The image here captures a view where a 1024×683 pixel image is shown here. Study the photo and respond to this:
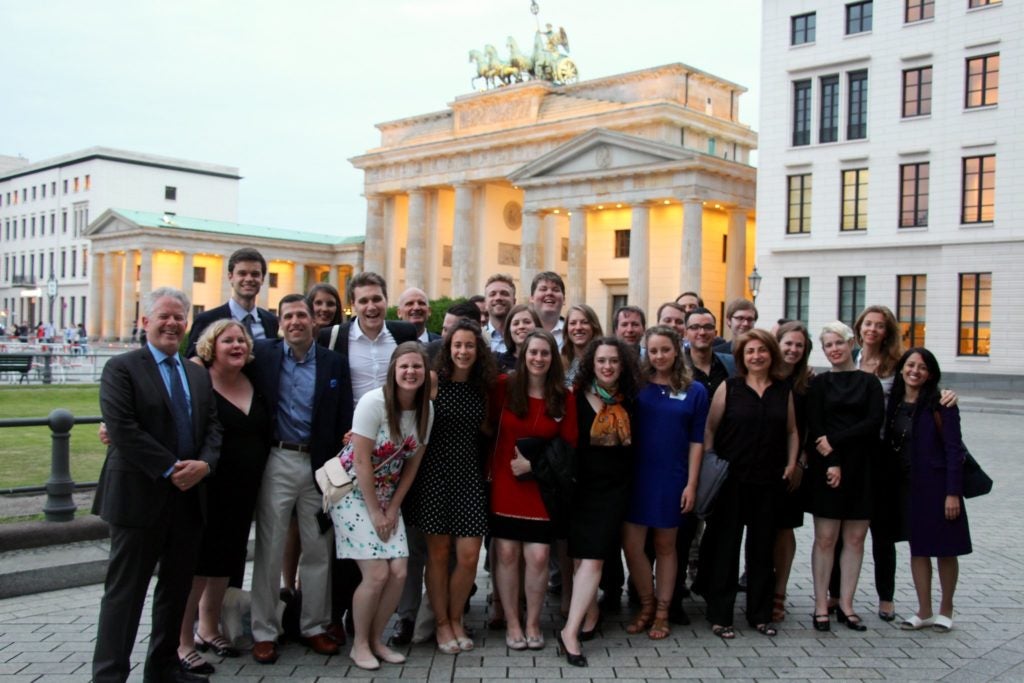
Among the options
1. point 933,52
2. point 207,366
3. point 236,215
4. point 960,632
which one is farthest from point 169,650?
point 236,215

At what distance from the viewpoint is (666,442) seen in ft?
22.5

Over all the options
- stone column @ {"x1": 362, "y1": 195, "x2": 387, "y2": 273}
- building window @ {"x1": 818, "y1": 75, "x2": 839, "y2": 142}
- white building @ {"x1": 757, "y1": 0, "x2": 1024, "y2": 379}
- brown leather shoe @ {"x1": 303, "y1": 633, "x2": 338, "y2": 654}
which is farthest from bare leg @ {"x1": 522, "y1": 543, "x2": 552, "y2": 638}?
stone column @ {"x1": 362, "y1": 195, "x2": 387, "y2": 273}

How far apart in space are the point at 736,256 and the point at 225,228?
49.3 metres

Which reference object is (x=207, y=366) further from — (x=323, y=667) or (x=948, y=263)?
(x=948, y=263)

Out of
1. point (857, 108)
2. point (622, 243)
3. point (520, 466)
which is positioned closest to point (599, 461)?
point (520, 466)

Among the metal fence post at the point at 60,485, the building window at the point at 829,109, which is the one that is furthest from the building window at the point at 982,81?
the metal fence post at the point at 60,485

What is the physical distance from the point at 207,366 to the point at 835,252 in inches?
1383

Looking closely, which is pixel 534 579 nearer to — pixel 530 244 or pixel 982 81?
pixel 982 81

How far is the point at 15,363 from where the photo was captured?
88.8ft

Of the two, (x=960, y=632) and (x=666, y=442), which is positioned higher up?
(x=666, y=442)

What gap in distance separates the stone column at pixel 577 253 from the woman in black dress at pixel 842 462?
135ft

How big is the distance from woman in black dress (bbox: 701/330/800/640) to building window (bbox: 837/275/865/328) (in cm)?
3199

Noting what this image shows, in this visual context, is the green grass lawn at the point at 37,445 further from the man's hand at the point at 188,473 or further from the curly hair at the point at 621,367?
the curly hair at the point at 621,367

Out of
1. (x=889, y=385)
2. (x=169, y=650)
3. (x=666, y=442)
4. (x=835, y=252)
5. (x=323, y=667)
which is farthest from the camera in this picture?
(x=835, y=252)
